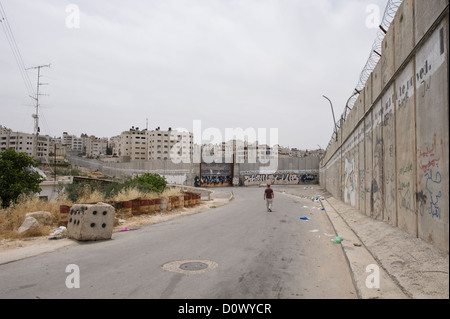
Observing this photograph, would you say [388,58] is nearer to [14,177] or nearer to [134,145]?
[14,177]

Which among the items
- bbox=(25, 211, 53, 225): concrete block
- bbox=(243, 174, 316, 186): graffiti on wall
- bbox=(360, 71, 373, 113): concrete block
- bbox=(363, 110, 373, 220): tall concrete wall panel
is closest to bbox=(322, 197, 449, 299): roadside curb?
bbox=(363, 110, 373, 220): tall concrete wall panel

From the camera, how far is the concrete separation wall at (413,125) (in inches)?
210

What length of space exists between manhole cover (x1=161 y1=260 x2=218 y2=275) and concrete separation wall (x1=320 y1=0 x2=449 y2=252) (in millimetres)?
3980

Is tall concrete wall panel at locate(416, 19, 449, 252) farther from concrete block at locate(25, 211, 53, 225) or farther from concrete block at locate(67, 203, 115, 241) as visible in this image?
concrete block at locate(25, 211, 53, 225)

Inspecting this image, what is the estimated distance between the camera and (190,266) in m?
6.38

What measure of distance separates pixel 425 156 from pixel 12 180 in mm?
16398

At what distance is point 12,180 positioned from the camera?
50.3 feet

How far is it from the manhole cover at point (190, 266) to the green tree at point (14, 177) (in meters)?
11.1

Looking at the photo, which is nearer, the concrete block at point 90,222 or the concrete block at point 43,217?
the concrete block at point 90,222

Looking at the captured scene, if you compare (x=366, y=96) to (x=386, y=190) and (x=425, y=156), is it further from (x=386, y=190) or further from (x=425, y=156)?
(x=425, y=156)

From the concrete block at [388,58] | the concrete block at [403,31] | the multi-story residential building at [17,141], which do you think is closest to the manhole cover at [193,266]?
the concrete block at [403,31]

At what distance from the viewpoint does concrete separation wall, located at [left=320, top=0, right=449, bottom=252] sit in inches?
210

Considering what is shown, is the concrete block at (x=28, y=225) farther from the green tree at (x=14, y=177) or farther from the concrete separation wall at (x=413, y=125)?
the concrete separation wall at (x=413, y=125)
